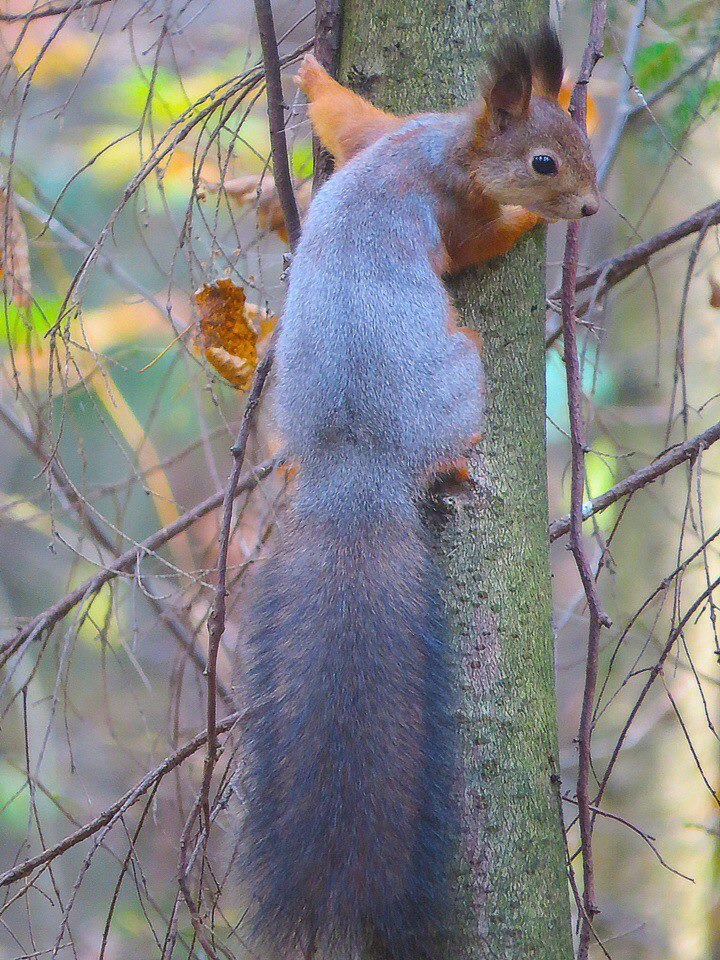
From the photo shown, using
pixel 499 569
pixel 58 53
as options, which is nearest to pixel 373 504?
pixel 499 569

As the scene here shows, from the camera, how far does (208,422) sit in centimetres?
441

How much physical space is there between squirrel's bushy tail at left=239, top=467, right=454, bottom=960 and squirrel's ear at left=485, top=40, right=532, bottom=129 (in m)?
0.55

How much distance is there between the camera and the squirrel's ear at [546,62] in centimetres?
122

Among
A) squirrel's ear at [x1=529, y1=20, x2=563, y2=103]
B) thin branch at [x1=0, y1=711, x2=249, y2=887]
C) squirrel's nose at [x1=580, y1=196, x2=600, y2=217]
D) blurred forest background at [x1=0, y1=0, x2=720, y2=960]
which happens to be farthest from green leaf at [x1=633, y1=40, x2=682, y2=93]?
thin branch at [x1=0, y1=711, x2=249, y2=887]

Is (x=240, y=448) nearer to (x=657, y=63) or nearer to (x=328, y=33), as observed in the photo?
(x=328, y=33)

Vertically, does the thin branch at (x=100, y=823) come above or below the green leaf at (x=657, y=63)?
below

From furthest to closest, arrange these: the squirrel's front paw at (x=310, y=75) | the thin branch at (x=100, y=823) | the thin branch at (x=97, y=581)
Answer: the thin branch at (x=97, y=581), the squirrel's front paw at (x=310, y=75), the thin branch at (x=100, y=823)

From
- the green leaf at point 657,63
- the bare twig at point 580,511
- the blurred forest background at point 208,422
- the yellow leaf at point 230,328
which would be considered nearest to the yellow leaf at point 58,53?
the blurred forest background at point 208,422

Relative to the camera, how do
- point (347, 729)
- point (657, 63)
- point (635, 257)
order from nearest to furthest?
point (347, 729) < point (635, 257) < point (657, 63)

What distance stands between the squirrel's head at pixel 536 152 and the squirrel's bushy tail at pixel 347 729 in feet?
1.53

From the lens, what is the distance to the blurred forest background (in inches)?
52.5

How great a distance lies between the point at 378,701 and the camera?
1043 mm

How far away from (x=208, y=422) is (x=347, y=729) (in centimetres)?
351

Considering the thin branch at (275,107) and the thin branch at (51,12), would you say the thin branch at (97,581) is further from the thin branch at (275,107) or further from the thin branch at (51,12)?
the thin branch at (51,12)
